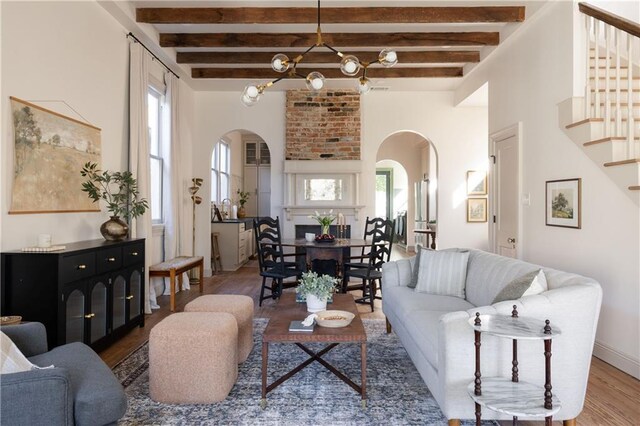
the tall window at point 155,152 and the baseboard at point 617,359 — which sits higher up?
the tall window at point 155,152

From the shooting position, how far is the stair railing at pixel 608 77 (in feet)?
9.95

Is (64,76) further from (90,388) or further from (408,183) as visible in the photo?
(408,183)

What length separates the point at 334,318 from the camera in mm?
2564

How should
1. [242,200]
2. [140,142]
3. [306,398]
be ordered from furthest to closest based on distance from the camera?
[242,200] < [140,142] < [306,398]

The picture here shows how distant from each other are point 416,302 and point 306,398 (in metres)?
1.13

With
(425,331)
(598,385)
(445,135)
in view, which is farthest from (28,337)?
(445,135)

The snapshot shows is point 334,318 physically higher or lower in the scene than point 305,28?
lower

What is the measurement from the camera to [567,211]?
12.1ft

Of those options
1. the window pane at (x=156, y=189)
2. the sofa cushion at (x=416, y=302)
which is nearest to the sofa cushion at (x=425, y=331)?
the sofa cushion at (x=416, y=302)

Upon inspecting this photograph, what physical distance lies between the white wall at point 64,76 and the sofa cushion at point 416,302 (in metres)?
2.93

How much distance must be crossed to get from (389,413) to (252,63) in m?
5.02

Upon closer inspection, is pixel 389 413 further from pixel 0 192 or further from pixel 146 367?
pixel 0 192

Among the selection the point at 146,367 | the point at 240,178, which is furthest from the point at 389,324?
the point at 240,178

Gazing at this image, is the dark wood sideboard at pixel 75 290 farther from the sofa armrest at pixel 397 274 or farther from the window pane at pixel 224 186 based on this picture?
the window pane at pixel 224 186
